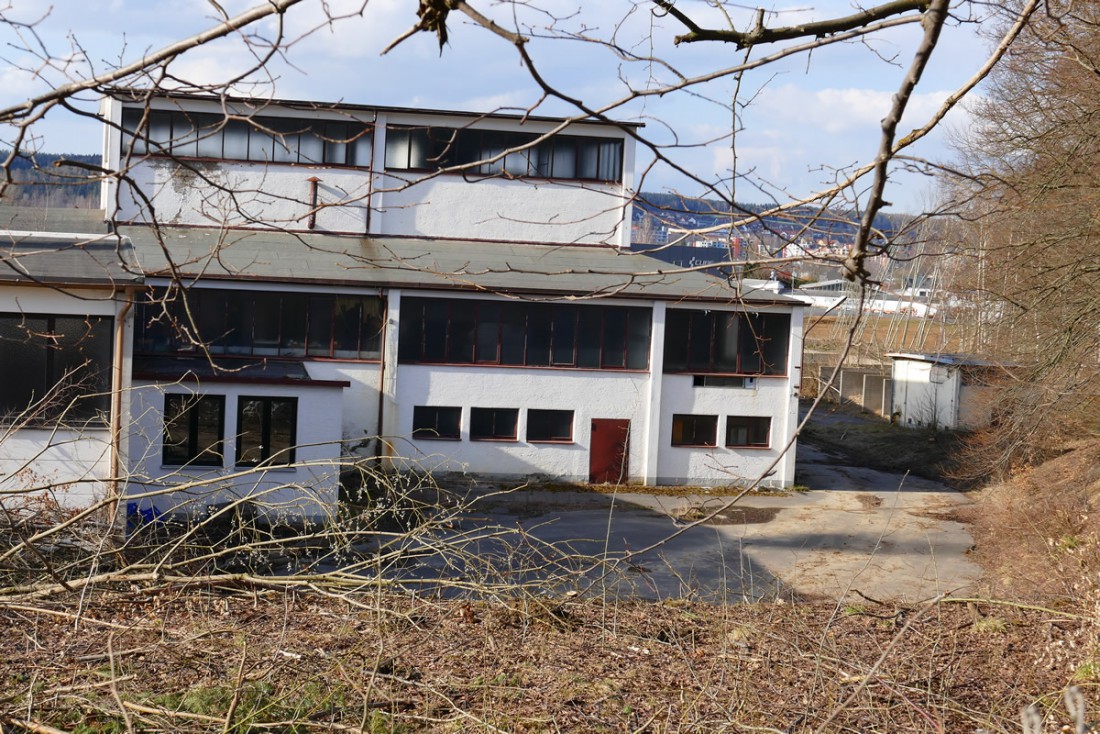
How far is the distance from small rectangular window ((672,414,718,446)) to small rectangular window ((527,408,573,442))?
2937 mm

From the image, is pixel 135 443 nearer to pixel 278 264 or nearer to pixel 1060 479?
pixel 278 264

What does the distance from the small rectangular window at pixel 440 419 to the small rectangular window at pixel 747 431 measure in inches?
288

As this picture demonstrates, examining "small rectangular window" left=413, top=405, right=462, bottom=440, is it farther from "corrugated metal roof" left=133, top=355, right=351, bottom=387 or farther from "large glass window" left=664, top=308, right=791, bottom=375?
"large glass window" left=664, top=308, right=791, bottom=375

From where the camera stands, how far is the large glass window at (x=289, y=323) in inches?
1067

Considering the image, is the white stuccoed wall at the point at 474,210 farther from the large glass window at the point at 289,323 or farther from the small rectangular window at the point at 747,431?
the small rectangular window at the point at 747,431

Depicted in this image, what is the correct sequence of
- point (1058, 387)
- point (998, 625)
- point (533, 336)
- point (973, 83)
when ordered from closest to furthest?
1. point (973, 83)
2. point (998, 625)
3. point (1058, 387)
4. point (533, 336)

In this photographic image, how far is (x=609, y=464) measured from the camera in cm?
2839

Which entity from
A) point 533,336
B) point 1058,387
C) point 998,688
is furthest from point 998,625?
point 533,336

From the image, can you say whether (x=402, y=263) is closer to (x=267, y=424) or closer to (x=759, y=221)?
(x=267, y=424)

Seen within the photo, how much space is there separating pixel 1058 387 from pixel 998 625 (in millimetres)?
14021

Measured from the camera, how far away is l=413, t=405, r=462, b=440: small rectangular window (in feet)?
90.9

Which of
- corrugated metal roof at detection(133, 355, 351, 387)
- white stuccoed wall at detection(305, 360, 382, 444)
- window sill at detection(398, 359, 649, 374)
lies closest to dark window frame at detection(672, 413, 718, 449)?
window sill at detection(398, 359, 649, 374)

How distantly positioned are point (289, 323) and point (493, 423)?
584cm

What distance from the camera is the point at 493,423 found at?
28.0m
